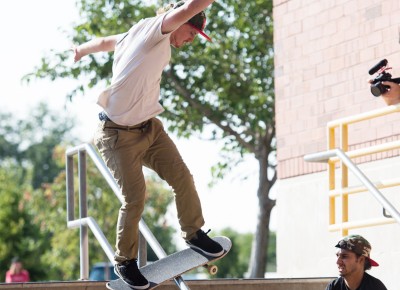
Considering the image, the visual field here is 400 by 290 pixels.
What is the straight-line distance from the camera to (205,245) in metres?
8.50

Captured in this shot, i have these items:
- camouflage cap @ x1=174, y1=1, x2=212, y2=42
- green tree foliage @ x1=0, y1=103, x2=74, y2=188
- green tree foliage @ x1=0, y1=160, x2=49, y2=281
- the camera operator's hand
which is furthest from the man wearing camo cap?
green tree foliage @ x1=0, y1=103, x2=74, y2=188

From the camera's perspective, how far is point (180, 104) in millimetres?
24266

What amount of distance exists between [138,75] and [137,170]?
2.21 ft

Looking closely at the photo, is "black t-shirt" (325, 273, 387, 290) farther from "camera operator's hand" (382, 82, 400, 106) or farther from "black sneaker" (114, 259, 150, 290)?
"camera operator's hand" (382, 82, 400, 106)

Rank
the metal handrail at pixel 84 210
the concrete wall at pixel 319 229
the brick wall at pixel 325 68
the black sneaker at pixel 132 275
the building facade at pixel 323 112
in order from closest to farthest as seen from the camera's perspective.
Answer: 1. the black sneaker at pixel 132 275
2. the metal handrail at pixel 84 210
3. the concrete wall at pixel 319 229
4. the building facade at pixel 323 112
5. the brick wall at pixel 325 68

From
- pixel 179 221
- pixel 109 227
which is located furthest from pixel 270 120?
pixel 109 227

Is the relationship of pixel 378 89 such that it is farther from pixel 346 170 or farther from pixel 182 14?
pixel 182 14

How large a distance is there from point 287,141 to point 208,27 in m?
10.4

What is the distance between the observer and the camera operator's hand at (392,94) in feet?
35.4

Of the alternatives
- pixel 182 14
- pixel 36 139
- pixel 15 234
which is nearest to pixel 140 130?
pixel 182 14

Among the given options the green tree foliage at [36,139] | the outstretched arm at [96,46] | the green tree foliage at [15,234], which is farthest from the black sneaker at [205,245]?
the green tree foliage at [36,139]

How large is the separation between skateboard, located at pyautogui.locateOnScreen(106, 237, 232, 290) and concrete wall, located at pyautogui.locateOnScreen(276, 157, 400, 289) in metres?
3.70

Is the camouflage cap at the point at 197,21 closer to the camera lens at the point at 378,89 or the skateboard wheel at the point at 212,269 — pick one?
the skateboard wheel at the point at 212,269

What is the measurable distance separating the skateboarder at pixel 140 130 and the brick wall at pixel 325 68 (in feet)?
13.6
